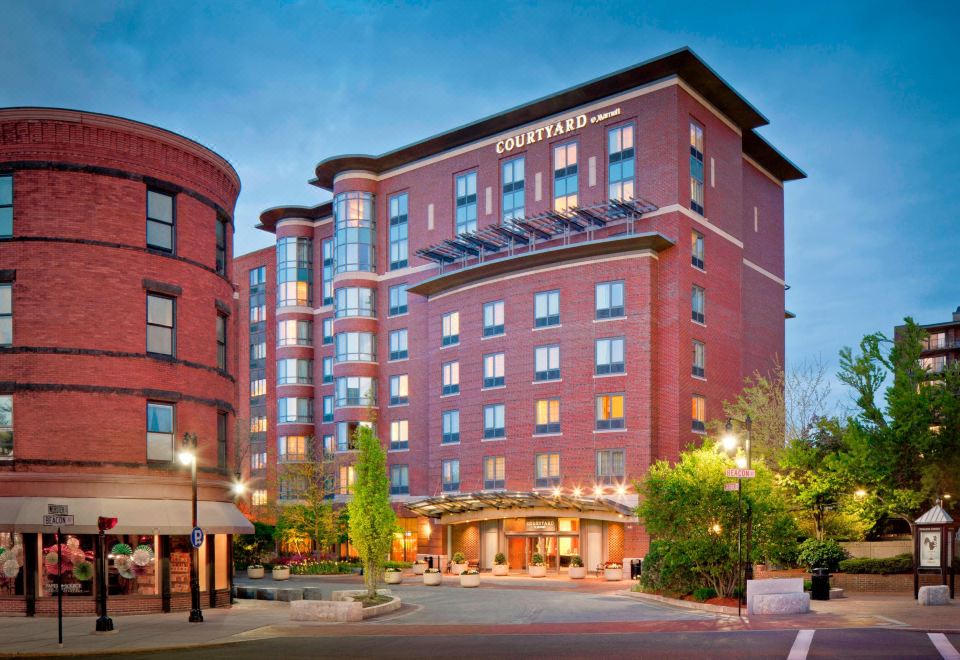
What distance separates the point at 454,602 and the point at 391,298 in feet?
130

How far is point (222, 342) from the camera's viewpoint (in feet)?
121

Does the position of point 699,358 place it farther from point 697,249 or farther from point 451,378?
point 451,378

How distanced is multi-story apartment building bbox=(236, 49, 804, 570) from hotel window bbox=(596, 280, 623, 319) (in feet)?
0.40

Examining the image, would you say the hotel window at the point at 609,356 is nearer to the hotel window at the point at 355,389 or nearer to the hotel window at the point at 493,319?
the hotel window at the point at 493,319

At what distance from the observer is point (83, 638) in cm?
2455

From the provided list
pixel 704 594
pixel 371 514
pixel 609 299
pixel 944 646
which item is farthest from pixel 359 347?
pixel 944 646

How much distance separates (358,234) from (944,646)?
189 ft

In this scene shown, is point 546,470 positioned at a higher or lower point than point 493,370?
lower

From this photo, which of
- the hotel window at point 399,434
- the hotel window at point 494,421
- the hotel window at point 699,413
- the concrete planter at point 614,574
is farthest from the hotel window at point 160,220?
the hotel window at point 399,434

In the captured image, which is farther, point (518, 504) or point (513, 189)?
point (513, 189)

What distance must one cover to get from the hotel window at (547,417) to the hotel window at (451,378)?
7178 millimetres

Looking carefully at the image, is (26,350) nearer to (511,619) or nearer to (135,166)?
(135,166)

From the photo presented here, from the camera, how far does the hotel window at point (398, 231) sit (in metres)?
71.9

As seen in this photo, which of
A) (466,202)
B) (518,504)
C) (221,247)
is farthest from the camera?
(466,202)
